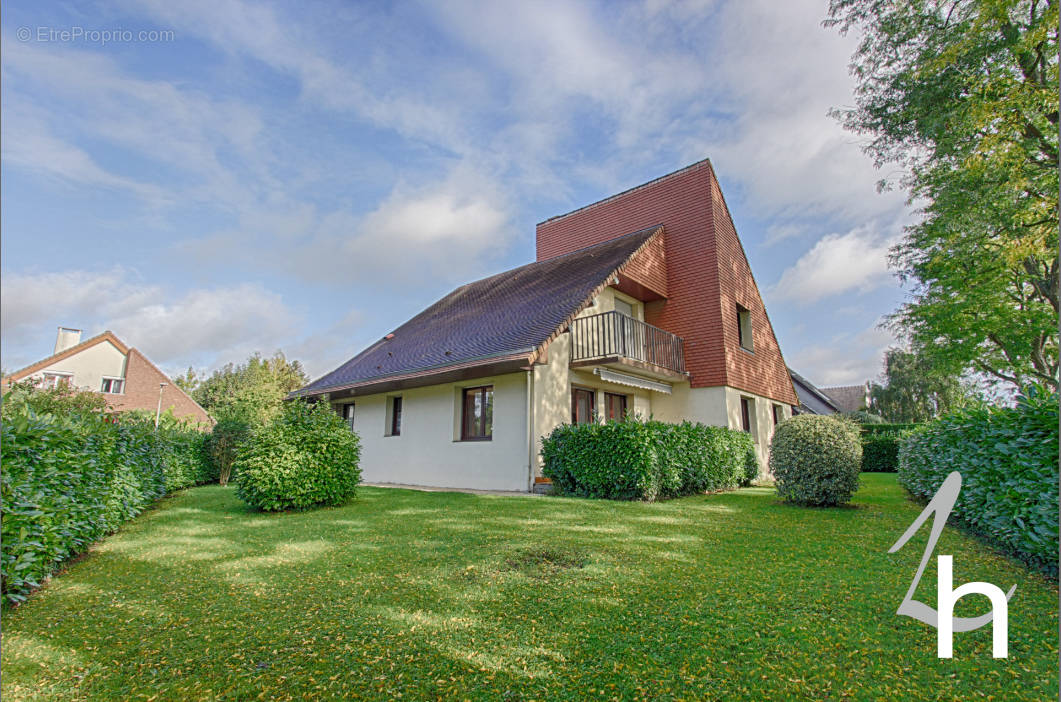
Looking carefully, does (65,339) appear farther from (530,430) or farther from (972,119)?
(972,119)

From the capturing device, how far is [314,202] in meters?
9.84

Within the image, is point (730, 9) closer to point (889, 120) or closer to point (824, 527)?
point (824, 527)

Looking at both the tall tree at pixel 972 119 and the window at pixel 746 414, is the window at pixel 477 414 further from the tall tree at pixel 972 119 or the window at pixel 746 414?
the tall tree at pixel 972 119

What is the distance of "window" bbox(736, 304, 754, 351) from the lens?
59.5 feet

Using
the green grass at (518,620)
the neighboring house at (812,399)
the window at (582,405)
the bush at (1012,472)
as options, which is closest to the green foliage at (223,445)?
the green grass at (518,620)

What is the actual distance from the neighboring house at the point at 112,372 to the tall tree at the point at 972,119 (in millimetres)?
35141

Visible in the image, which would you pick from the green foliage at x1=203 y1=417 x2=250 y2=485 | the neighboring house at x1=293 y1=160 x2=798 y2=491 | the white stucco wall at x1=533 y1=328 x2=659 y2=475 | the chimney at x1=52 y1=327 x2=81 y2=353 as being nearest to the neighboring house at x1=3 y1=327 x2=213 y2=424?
the chimney at x1=52 y1=327 x2=81 y2=353

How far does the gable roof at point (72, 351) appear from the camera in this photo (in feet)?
93.2

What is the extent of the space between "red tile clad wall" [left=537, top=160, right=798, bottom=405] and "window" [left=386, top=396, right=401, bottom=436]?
9228 millimetres

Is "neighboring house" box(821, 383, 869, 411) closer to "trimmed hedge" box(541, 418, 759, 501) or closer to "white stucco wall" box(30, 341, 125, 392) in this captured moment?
"trimmed hedge" box(541, 418, 759, 501)

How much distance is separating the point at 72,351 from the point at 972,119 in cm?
4307

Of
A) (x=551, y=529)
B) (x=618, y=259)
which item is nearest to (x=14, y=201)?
(x=551, y=529)

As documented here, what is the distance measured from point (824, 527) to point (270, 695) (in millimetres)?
7039

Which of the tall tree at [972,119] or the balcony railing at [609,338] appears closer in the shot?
the tall tree at [972,119]
